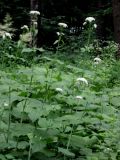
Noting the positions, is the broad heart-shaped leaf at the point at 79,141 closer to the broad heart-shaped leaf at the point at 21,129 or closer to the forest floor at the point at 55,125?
the forest floor at the point at 55,125

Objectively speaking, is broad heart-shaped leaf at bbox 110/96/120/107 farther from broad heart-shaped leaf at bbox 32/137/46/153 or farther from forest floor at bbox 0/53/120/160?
broad heart-shaped leaf at bbox 32/137/46/153

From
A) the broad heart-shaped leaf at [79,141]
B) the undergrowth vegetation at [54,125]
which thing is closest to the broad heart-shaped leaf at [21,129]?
the undergrowth vegetation at [54,125]

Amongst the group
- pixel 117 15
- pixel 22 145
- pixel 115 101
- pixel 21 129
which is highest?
pixel 117 15

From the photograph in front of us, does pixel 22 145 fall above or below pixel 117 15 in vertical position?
below

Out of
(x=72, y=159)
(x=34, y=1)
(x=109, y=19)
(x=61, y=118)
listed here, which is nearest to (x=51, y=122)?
(x=61, y=118)

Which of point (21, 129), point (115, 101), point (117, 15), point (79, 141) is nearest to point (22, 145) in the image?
point (21, 129)

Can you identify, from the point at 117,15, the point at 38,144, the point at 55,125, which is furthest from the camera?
the point at 117,15

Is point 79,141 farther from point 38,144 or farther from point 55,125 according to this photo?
point 38,144

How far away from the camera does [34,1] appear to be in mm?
14789

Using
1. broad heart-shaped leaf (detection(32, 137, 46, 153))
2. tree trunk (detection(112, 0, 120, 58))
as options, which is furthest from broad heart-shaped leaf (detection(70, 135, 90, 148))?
tree trunk (detection(112, 0, 120, 58))

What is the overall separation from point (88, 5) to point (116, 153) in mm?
20448

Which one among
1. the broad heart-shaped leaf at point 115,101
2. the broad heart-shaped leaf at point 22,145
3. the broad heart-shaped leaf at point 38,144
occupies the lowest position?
the broad heart-shaped leaf at point 22,145

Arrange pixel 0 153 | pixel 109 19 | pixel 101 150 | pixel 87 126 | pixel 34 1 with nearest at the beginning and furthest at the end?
pixel 0 153 → pixel 101 150 → pixel 87 126 → pixel 34 1 → pixel 109 19

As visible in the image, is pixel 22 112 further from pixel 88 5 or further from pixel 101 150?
pixel 88 5
